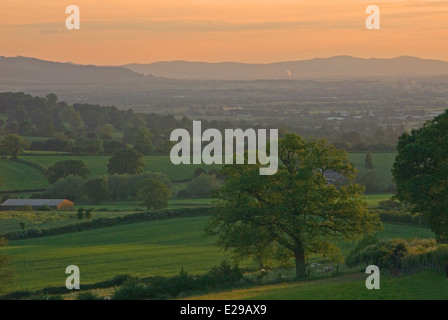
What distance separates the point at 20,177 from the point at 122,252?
55.1 meters

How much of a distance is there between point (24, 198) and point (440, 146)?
218 ft

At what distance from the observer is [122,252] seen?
51.9 metres

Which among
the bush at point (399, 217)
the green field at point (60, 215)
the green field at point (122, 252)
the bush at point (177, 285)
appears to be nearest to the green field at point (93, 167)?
the green field at point (60, 215)

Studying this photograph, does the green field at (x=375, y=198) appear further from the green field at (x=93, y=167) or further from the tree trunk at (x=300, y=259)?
the tree trunk at (x=300, y=259)

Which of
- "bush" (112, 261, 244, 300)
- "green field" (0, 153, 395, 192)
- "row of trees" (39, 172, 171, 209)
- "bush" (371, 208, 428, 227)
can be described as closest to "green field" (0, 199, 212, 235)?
"row of trees" (39, 172, 171, 209)

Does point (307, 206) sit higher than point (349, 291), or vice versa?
point (307, 206)

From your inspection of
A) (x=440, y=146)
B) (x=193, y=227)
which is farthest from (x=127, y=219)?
(x=440, y=146)

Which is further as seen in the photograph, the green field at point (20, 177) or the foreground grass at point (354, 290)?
the green field at point (20, 177)

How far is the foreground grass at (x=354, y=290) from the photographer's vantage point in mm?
27250

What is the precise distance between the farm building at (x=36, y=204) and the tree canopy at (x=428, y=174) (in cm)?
5449

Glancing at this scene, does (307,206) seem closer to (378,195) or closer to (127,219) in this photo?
(127,219)

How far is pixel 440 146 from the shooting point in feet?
111

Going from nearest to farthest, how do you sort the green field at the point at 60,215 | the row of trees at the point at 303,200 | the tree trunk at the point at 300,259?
the row of trees at the point at 303,200 < the tree trunk at the point at 300,259 < the green field at the point at 60,215

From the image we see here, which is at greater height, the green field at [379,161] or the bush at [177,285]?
the green field at [379,161]
